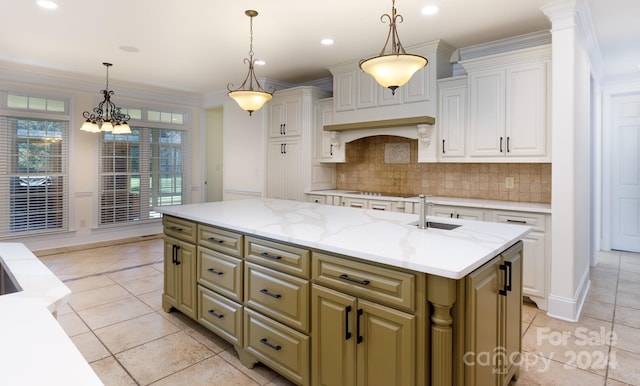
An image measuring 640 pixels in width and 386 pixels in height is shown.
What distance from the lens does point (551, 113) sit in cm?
327

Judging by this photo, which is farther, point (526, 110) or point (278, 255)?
point (526, 110)

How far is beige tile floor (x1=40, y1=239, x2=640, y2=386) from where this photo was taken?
2234mm

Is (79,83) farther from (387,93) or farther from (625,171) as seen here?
(625,171)

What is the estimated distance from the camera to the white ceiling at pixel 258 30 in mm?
3143

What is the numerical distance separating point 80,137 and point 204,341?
473 cm

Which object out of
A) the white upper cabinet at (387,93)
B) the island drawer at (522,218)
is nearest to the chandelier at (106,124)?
the white upper cabinet at (387,93)

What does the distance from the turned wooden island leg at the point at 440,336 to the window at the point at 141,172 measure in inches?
242

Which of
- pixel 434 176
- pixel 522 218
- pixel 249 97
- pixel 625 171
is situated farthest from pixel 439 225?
pixel 625 171

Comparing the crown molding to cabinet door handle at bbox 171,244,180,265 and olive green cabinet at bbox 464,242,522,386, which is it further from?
olive green cabinet at bbox 464,242,522,386

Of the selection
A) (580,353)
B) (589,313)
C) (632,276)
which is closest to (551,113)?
(589,313)

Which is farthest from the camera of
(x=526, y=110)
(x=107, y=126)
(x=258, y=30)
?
(x=107, y=126)

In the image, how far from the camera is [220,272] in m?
2.48

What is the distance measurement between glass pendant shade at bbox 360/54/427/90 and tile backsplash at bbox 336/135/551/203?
2444mm

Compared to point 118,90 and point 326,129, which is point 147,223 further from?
point 326,129
